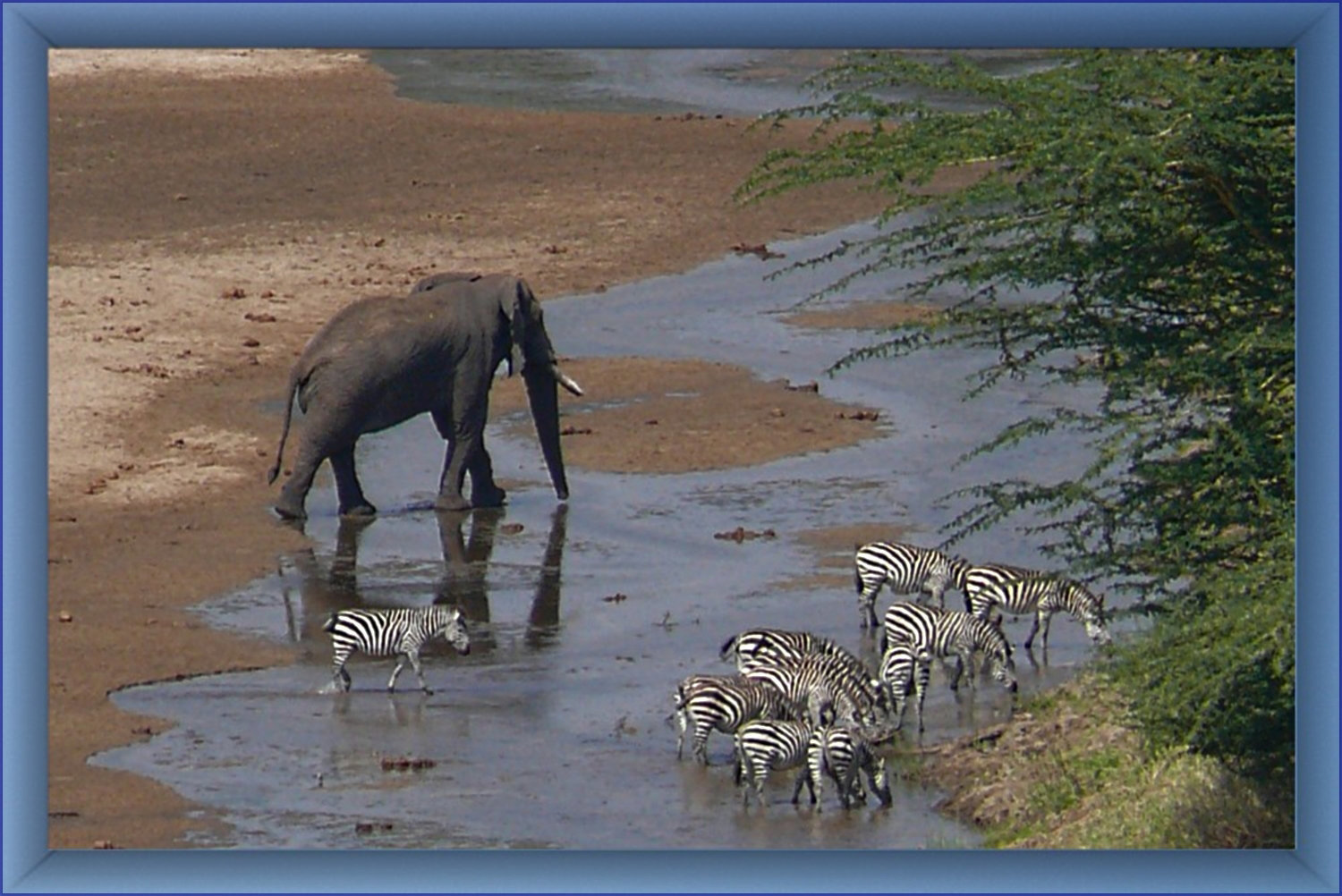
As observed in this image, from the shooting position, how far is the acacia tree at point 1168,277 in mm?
15031

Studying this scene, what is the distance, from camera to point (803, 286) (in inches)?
1357

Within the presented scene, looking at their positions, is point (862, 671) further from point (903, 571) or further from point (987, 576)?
point (903, 571)

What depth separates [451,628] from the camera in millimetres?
20500

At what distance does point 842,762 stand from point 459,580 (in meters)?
5.65

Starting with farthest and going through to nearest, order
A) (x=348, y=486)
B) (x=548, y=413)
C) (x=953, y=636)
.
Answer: (x=548, y=413) < (x=348, y=486) < (x=953, y=636)

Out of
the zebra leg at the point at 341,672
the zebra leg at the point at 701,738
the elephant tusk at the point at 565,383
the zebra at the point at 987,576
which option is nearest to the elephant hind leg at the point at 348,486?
the elephant tusk at the point at 565,383

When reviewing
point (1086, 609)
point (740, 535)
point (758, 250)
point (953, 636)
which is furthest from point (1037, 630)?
point (758, 250)

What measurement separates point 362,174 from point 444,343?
12.7 metres

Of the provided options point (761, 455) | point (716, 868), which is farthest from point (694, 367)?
point (716, 868)

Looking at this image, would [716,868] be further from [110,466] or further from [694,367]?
[694,367]

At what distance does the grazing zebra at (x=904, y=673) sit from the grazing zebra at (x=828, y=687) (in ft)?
0.66

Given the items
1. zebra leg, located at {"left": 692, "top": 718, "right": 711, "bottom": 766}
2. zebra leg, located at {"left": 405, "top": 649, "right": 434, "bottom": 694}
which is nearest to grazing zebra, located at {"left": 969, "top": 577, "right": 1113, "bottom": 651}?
zebra leg, located at {"left": 692, "top": 718, "right": 711, "bottom": 766}

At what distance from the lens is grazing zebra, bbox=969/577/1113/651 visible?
20.8m

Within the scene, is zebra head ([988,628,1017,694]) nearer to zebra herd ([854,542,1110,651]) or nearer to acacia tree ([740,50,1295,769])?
zebra herd ([854,542,1110,651])
